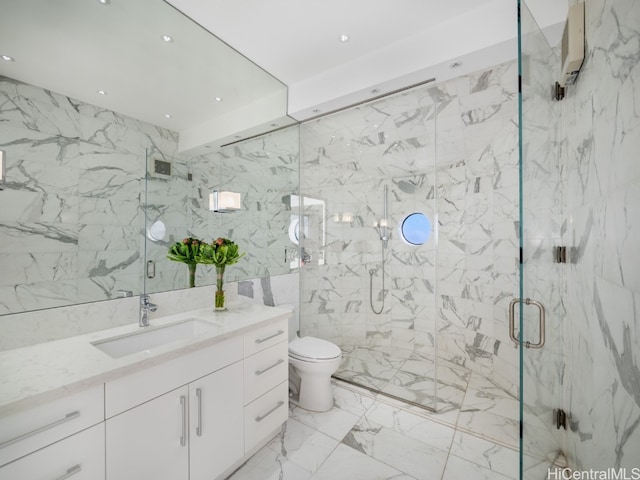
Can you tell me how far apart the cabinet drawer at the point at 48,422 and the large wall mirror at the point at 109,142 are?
0.70m

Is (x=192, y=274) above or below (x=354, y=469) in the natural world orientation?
above

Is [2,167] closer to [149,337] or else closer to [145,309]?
[145,309]

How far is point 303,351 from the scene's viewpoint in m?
2.26

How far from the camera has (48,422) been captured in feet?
3.05

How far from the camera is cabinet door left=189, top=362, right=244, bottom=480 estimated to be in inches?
53.2

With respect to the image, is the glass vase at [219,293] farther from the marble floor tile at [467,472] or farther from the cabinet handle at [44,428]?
the marble floor tile at [467,472]

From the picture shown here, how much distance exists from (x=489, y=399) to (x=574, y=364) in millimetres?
1206

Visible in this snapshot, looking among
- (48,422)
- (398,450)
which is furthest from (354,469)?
(48,422)

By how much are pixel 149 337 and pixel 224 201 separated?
44.8 inches

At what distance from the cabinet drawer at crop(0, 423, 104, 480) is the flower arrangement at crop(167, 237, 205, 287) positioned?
106cm

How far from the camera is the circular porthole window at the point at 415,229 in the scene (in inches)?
138

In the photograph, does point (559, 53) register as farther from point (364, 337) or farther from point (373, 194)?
point (364, 337)

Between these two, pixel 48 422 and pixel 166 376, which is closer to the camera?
pixel 48 422

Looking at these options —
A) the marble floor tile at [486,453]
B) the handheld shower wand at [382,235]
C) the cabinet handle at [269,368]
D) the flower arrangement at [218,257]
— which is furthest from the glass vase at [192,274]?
the handheld shower wand at [382,235]
